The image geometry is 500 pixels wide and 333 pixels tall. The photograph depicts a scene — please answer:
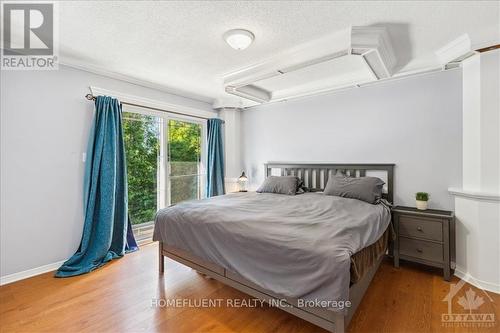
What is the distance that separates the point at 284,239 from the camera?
5.39 feet

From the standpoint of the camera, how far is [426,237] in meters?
2.58

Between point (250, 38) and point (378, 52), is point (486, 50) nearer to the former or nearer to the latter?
point (378, 52)

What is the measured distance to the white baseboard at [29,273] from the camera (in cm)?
243

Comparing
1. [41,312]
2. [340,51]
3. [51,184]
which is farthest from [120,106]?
[340,51]

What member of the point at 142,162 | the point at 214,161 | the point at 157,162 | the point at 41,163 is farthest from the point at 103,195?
the point at 214,161

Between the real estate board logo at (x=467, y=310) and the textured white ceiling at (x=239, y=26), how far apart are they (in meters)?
2.36

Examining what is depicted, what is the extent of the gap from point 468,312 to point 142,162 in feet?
13.5

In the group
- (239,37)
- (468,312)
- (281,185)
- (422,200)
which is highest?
(239,37)

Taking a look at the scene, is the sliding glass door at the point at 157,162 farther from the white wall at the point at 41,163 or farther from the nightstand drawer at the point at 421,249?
the nightstand drawer at the point at 421,249

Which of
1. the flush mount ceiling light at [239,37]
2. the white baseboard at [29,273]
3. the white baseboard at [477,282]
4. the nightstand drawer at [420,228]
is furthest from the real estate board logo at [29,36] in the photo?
the white baseboard at [477,282]

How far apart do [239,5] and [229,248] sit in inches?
75.3

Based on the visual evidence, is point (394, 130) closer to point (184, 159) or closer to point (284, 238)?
point (284, 238)

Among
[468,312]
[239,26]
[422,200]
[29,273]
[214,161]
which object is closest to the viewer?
[468,312]

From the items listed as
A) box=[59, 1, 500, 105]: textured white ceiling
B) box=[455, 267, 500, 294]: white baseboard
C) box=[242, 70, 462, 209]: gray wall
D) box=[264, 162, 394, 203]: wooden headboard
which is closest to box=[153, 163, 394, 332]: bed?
box=[264, 162, 394, 203]: wooden headboard
